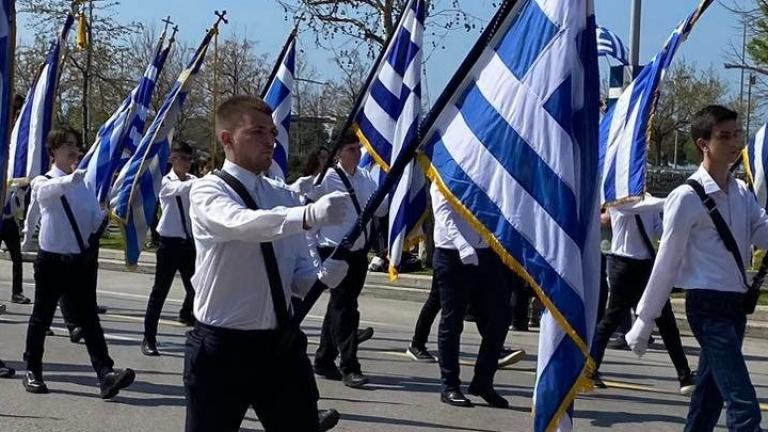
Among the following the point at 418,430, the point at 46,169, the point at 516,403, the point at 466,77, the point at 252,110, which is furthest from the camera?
the point at 46,169

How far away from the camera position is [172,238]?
9875 millimetres

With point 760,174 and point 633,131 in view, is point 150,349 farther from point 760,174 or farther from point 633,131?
point 760,174

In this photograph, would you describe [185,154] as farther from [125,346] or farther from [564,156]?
[564,156]

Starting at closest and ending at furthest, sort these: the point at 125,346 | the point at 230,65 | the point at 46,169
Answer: the point at 46,169 → the point at 125,346 → the point at 230,65

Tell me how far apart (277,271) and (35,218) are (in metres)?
5.86

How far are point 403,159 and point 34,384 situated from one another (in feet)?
14.7

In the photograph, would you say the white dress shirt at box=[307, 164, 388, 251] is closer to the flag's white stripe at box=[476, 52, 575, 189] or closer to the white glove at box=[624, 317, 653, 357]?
the white glove at box=[624, 317, 653, 357]

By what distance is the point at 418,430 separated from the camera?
22.5 feet

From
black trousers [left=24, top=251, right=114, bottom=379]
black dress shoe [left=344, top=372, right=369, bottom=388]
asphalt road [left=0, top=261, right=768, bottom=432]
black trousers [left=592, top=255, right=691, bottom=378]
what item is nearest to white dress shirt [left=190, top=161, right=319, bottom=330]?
asphalt road [left=0, top=261, right=768, bottom=432]

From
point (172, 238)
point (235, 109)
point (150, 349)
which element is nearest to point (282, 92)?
point (172, 238)

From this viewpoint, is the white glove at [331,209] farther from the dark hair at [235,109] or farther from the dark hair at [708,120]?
the dark hair at [708,120]

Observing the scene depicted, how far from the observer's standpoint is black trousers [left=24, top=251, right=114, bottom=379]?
24.9ft

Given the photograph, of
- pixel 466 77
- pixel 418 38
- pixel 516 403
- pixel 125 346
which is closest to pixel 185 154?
pixel 125 346

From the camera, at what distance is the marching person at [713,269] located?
5.14 meters
